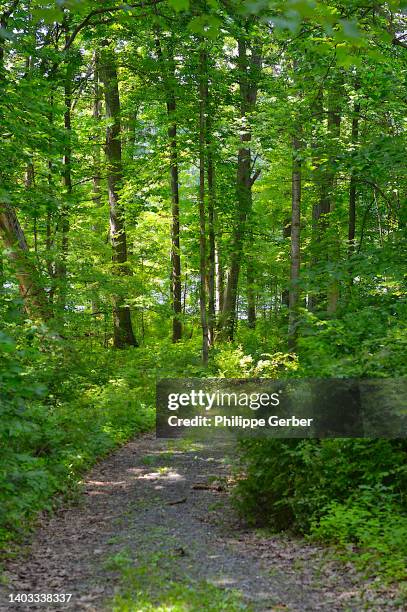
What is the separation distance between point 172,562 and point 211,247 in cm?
1313

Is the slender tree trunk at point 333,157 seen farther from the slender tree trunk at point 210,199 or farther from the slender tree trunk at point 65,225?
the slender tree trunk at point 65,225

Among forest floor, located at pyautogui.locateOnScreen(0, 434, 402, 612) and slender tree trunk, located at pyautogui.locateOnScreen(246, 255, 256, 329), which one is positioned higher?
slender tree trunk, located at pyautogui.locateOnScreen(246, 255, 256, 329)

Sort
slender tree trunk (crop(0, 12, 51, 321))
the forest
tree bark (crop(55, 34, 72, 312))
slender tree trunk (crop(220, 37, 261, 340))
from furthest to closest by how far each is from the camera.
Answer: slender tree trunk (crop(220, 37, 261, 340)) < tree bark (crop(55, 34, 72, 312)) < slender tree trunk (crop(0, 12, 51, 321)) < the forest

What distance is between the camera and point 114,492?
26.5 ft

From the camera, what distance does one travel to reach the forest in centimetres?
563

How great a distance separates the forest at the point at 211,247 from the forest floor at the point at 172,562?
0.20 metres

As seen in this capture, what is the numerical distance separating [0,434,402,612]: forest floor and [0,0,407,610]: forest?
0.67 ft

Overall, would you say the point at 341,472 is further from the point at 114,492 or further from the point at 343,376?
the point at 114,492

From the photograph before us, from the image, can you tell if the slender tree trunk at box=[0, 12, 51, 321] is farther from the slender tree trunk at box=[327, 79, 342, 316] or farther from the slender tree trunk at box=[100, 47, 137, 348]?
the slender tree trunk at box=[327, 79, 342, 316]

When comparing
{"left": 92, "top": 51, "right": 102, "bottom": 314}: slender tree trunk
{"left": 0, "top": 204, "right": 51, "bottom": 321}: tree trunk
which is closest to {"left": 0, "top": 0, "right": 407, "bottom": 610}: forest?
{"left": 0, "top": 204, "right": 51, "bottom": 321}: tree trunk

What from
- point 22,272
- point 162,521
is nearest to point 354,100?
point 22,272

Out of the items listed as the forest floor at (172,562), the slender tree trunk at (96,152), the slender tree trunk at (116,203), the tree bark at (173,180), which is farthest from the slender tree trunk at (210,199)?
the forest floor at (172,562)

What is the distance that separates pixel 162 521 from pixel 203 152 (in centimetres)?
921

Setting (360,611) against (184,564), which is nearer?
(360,611)
